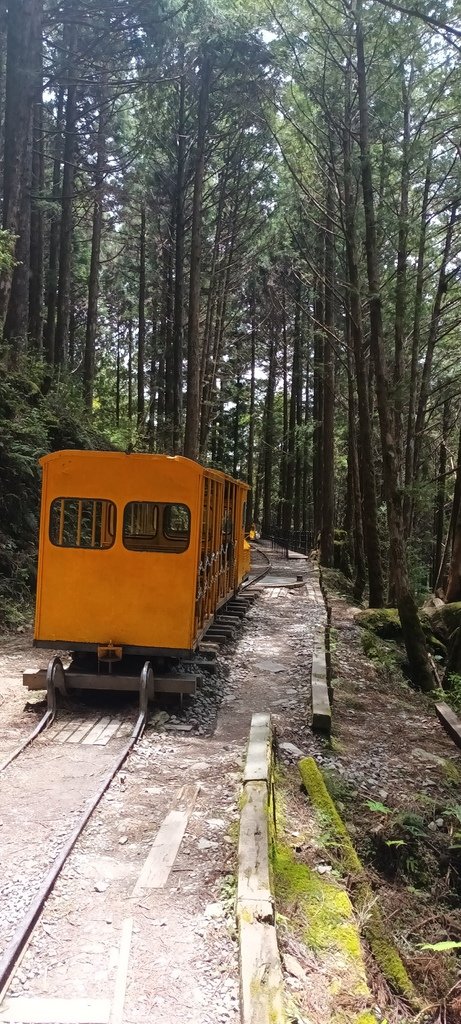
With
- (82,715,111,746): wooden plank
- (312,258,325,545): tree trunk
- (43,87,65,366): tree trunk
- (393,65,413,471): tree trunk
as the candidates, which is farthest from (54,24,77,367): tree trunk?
(82,715,111,746): wooden plank

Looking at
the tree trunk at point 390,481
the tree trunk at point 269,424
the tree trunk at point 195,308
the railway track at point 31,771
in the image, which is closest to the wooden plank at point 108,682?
the railway track at point 31,771

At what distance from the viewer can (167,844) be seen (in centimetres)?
422

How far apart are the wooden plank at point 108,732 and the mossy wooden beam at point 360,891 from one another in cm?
181

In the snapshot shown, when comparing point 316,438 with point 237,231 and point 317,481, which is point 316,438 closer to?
point 317,481

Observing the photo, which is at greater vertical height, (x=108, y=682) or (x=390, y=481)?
(x=390, y=481)

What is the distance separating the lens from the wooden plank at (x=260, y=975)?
256 centimetres

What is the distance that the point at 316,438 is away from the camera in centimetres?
3228

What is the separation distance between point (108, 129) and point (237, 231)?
5.95 meters

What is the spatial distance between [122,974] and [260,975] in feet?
2.15

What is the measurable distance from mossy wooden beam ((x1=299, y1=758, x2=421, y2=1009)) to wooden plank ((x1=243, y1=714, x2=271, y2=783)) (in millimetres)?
394

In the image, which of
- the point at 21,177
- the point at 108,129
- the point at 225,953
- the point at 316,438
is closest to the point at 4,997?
the point at 225,953

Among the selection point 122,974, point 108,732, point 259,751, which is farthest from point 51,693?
point 122,974

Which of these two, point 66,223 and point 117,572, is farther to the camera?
point 66,223

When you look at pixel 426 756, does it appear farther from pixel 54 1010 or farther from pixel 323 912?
pixel 54 1010
